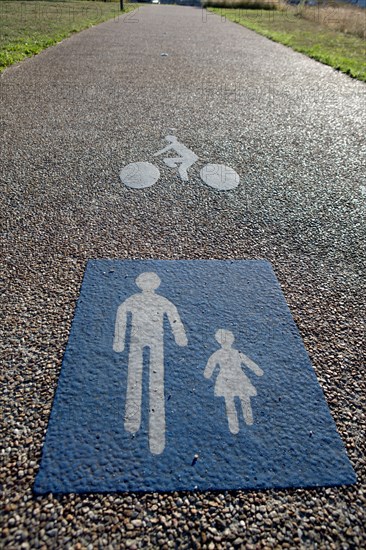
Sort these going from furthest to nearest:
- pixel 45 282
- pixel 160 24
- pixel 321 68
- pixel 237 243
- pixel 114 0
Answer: pixel 114 0, pixel 160 24, pixel 321 68, pixel 237 243, pixel 45 282

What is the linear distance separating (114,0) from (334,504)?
36.1 meters

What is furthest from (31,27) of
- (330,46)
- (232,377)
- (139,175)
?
(232,377)

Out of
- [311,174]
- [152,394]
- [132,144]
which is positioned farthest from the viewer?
[132,144]

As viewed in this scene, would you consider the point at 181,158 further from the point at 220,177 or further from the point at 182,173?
the point at 220,177

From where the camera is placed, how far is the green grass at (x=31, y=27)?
975 centimetres

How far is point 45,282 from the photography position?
2877 millimetres

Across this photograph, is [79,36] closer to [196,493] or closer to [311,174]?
[311,174]

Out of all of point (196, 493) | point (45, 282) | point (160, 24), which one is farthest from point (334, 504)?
point (160, 24)

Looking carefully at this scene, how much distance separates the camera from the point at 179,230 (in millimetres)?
3479

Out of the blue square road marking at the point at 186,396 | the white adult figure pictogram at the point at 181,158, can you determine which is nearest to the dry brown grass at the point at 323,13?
the white adult figure pictogram at the point at 181,158

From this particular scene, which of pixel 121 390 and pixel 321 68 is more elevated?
pixel 321 68

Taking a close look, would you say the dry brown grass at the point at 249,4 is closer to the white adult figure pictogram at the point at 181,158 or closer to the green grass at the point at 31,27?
the green grass at the point at 31,27

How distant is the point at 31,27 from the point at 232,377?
15524mm

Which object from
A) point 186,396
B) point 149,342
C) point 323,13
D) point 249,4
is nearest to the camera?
point 186,396
